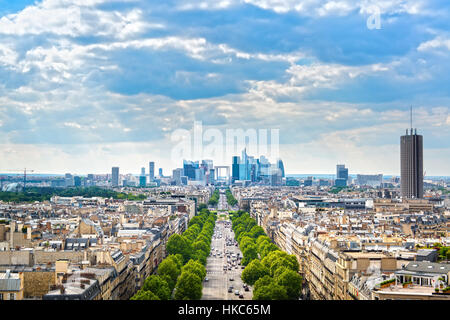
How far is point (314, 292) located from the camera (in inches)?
1855

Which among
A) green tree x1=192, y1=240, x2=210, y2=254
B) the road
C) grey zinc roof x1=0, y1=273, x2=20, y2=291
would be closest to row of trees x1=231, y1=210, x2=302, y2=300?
the road

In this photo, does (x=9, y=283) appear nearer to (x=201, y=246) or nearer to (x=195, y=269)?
(x=195, y=269)

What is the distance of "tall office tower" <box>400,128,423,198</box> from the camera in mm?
159000

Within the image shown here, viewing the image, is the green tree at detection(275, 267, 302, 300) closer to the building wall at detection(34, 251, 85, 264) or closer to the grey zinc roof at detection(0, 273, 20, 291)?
the building wall at detection(34, 251, 85, 264)

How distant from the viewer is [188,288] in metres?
41.8

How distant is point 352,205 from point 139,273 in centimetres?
8636

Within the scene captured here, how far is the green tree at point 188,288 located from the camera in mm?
41500

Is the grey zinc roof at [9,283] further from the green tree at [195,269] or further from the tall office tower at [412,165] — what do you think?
the tall office tower at [412,165]

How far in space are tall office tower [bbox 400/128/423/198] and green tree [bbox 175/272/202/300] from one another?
126285mm

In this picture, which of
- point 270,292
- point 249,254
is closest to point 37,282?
point 270,292

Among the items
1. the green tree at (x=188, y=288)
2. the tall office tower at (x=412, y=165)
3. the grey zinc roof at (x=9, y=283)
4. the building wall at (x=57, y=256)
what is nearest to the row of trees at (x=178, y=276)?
the green tree at (x=188, y=288)

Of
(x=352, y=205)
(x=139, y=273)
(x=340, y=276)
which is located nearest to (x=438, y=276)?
(x=340, y=276)
